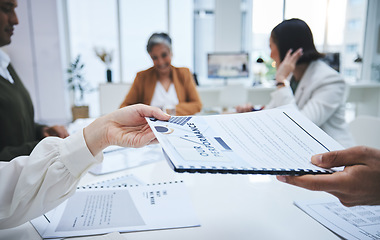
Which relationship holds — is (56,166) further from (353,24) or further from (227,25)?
(353,24)

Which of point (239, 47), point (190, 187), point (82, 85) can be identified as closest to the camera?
Result: point (190, 187)

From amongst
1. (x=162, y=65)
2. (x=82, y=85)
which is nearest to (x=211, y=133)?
(x=162, y=65)

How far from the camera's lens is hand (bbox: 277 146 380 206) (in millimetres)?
546

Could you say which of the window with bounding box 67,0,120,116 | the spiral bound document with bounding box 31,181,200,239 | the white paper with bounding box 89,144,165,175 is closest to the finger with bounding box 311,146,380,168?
the spiral bound document with bounding box 31,181,200,239

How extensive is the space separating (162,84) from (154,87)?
87 mm

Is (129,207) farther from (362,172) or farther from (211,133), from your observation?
(362,172)

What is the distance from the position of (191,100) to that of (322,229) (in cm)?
182

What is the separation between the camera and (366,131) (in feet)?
5.17

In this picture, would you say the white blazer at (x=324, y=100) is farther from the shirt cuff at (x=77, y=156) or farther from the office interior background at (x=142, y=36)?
the office interior background at (x=142, y=36)

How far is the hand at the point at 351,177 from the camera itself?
55 centimetres

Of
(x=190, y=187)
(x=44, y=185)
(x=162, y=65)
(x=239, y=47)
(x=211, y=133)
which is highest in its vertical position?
(x=239, y=47)

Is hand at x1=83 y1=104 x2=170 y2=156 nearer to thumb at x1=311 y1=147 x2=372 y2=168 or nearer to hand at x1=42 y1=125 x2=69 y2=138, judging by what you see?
thumb at x1=311 y1=147 x2=372 y2=168

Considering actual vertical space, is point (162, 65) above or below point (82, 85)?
above

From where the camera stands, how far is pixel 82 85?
16.8 feet
